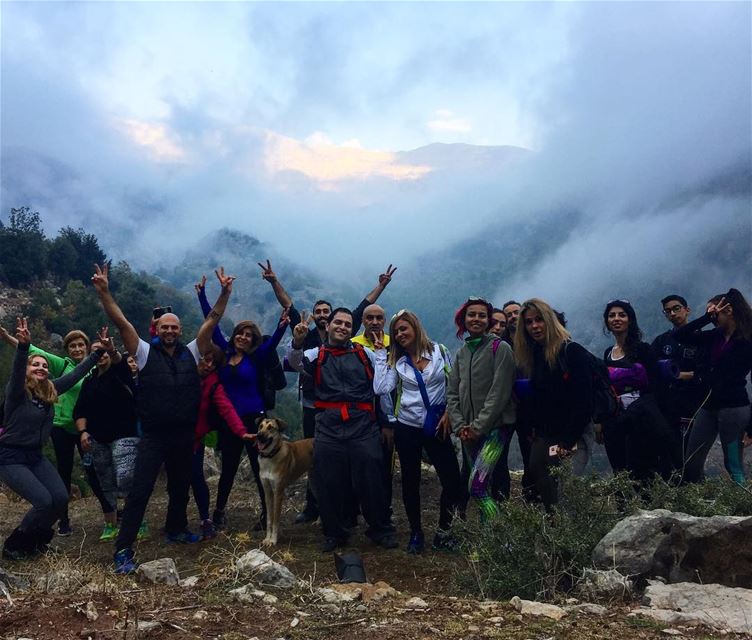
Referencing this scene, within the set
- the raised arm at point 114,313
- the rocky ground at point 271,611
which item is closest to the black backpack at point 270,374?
the raised arm at point 114,313

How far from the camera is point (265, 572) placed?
432 centimetres

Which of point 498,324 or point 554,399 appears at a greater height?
point 498,324

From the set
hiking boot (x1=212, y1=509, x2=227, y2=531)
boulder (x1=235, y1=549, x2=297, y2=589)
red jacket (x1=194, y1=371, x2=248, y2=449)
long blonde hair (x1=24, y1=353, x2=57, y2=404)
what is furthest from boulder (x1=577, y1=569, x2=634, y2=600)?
long blonde hair (x1=24, y1=353, x2=57, y2=404)

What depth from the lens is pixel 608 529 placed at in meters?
4.51

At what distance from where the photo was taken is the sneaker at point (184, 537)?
671 cm

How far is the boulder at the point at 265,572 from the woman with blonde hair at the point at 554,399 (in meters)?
2.18

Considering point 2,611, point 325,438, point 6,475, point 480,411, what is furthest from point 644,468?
point 6,475

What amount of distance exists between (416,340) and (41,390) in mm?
3366

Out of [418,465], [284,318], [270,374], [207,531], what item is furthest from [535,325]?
[207,531]

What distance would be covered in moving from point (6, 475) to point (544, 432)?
4500mm

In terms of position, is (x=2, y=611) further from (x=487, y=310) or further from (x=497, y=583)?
(x=487, y=310)

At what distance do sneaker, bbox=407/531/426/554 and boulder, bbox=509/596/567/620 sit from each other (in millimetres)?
2349

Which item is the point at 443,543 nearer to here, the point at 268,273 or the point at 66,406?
the point at 268,273

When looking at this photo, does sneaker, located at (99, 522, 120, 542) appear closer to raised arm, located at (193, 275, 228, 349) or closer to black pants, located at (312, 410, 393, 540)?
raised arm, located at (193, 275, 228, 349)
